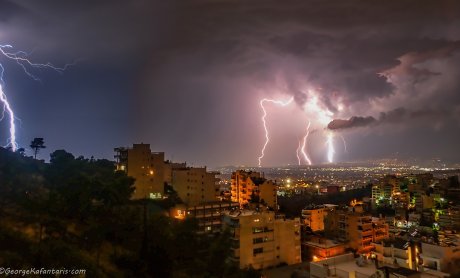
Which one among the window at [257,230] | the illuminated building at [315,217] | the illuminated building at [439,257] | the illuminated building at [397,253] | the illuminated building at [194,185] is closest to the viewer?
the illuminated building at [439,257]

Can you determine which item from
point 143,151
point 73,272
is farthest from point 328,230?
point 73,272

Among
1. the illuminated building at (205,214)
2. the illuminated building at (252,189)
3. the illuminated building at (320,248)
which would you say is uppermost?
the illuminated building at (252,189)

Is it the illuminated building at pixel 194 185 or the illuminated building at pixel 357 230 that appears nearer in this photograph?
the illuminated building at pixel 357 230

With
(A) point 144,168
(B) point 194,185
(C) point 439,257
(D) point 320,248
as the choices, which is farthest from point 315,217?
(A) point 144,168

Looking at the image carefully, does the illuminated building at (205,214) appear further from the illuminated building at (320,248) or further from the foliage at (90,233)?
the foliage at (90,233)

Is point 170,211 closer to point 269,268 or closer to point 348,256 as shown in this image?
point 269,268

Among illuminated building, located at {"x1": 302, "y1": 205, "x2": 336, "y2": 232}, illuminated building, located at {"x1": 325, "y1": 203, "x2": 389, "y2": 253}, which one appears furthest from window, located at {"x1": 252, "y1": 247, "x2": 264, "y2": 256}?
illuminated building, located at {"x1": 302, "y1": 205, "x2": 336, "y2": 232}

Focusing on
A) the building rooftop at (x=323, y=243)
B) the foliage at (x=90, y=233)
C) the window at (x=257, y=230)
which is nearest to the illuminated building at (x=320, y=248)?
the building rooftop at (x=323, y=243)
